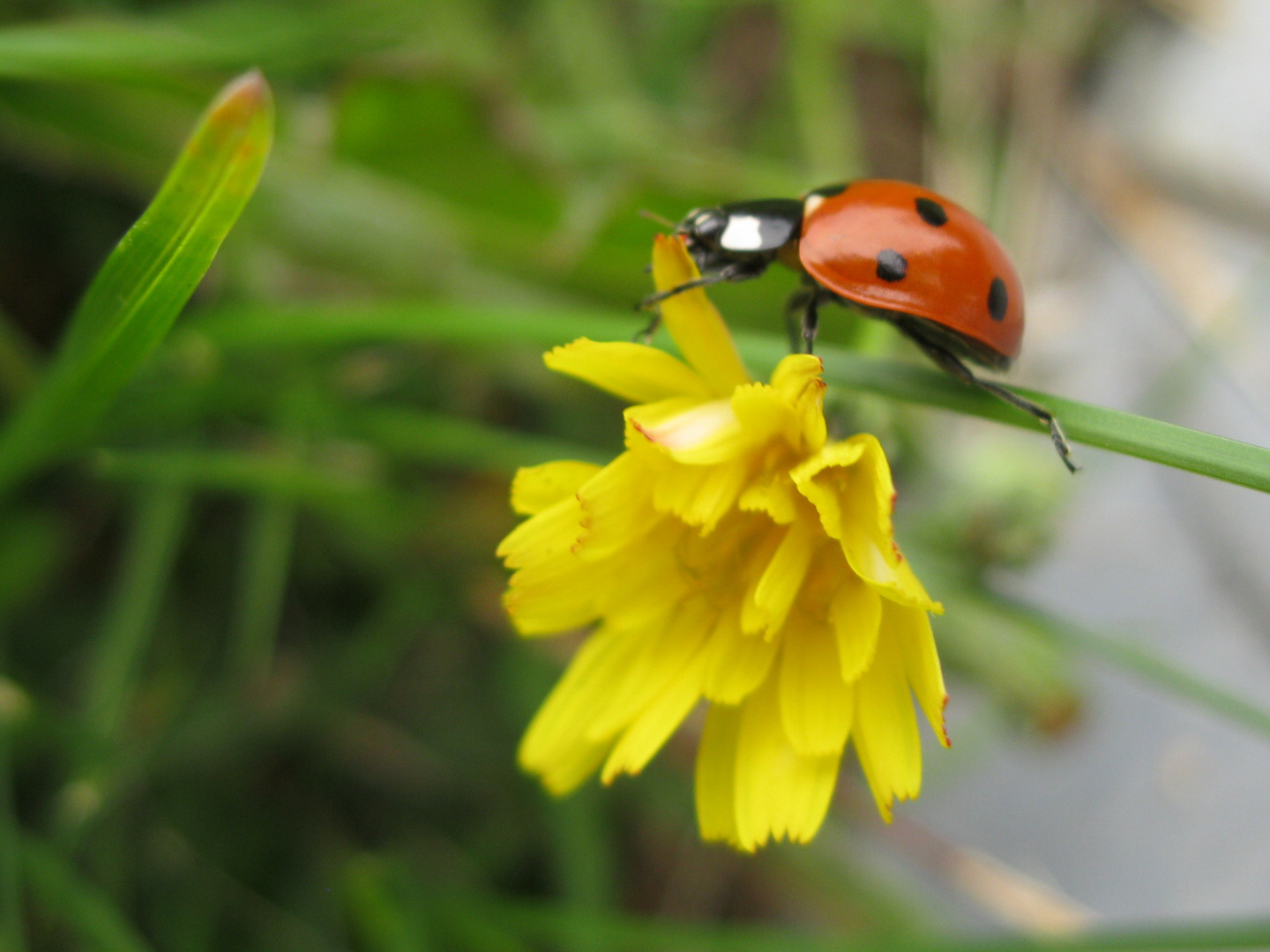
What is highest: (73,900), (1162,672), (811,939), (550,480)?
(550,480)

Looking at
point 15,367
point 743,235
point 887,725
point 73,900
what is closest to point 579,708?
point 887,725

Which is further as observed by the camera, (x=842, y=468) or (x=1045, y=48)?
(x=1045, y=48)

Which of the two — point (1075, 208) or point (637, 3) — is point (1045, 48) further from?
point (637, 3)

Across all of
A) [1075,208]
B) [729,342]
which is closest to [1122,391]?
[1075,208]

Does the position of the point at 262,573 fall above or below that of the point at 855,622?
below

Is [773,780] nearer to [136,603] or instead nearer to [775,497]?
[775,497]

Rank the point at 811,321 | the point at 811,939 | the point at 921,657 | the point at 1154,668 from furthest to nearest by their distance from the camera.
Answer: the point at 811,939 → the point at 1154,668 → the point at 811,321 → the point at 921,657

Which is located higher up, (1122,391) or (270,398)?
(270,398)

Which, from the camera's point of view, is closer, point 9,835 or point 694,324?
point 694,324
